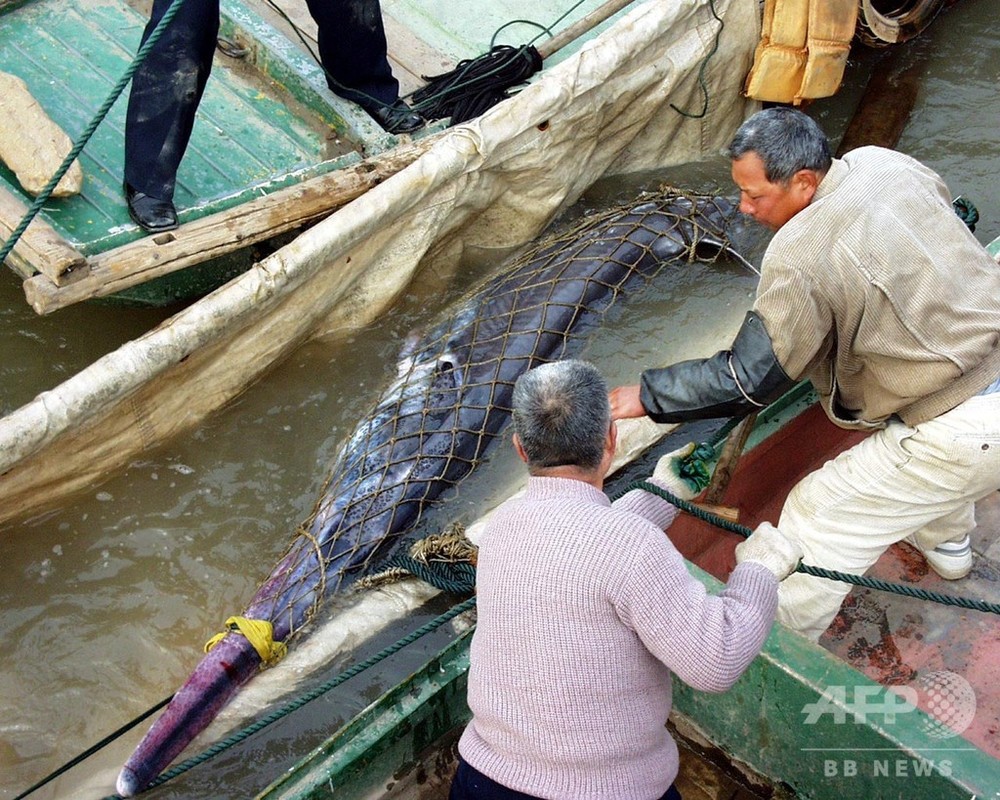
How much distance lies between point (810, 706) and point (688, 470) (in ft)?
3.65

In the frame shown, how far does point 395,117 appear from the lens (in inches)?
205

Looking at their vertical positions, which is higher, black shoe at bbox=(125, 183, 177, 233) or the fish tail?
black shoe at bbox=(125, 183, 177, 233)

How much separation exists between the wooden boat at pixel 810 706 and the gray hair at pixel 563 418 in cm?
99

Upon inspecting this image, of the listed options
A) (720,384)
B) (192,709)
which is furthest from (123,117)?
(720,384)

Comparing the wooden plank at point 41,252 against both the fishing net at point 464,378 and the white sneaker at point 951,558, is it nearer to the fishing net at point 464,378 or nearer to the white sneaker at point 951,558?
the fishing net at point 464,378

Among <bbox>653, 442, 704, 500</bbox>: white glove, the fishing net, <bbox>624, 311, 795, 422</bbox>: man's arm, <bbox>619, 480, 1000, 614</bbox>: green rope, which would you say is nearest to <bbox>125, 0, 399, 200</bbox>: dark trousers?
the fishing net

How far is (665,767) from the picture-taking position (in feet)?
7.38

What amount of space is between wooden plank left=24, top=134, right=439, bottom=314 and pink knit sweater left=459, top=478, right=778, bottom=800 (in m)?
2.37

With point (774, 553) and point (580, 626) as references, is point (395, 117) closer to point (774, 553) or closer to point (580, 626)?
point (774, 553)

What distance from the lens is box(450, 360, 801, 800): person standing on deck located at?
2.01 meters

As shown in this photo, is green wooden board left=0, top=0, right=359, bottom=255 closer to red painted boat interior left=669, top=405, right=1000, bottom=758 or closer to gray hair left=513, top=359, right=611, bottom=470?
red painted boat interior left=669, top=405, right=1000, bottom=758

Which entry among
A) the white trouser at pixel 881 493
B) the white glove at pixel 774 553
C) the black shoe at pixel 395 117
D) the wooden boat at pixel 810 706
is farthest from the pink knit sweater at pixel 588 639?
the black shoe at pixel 395 117

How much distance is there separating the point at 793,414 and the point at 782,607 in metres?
0.93

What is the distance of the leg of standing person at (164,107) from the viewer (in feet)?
13.8
